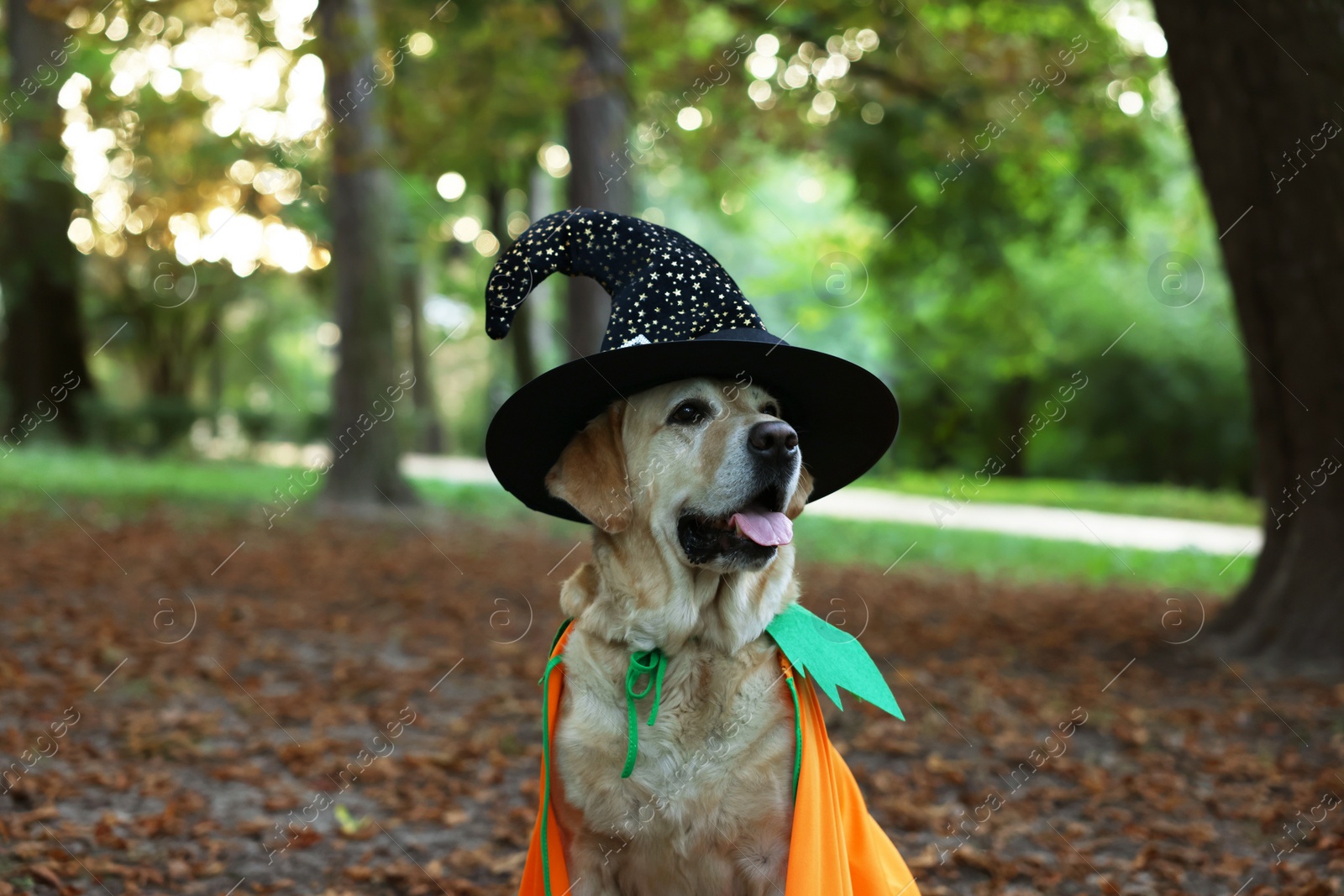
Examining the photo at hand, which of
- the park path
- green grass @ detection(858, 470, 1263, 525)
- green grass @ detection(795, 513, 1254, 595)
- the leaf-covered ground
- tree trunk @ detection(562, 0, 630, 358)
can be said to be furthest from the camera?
green grass @ detection(858, 470, 1263, 525)

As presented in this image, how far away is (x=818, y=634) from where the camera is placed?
281 cm

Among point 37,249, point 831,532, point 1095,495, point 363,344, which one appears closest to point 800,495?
point 363,344

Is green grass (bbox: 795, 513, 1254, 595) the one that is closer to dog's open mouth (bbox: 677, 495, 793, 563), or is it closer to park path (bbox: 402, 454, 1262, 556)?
park path (bbox: 402, 454, 1262, 556)

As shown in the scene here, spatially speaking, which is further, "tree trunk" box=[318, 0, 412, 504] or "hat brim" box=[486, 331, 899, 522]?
"tree trunk" box=[318, 0, 412, 504]

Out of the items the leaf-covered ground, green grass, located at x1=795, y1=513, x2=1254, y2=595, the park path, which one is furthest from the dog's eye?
the park path

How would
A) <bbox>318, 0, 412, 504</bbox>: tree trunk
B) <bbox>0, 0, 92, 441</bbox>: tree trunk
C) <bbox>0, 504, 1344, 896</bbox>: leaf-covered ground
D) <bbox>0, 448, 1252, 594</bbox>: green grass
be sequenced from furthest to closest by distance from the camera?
1. <bbox>0, 0, 92, 441</bbox>: tree trunk
2. <bbox>318, 0, 412, 504</bbox>: tree trunk
3. <bbox>0, 448, 1252, 594</bbox>: green grass
4. <bbox>0, 504, 1344, 896</bbox>: leaf-covered ground

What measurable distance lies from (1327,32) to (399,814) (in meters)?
5.88

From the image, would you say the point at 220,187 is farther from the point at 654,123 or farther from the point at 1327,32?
the point at 1327,32

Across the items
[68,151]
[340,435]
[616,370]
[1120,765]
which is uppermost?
[616,370]

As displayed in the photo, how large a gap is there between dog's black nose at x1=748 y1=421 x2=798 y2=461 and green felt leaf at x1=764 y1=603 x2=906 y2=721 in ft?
1.54

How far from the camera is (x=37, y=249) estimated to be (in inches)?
664

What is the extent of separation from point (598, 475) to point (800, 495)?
0.60 metres

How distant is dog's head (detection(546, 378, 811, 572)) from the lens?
2.70 meters

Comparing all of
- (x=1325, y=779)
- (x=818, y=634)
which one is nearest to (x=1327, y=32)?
(x=1325, y=779)
